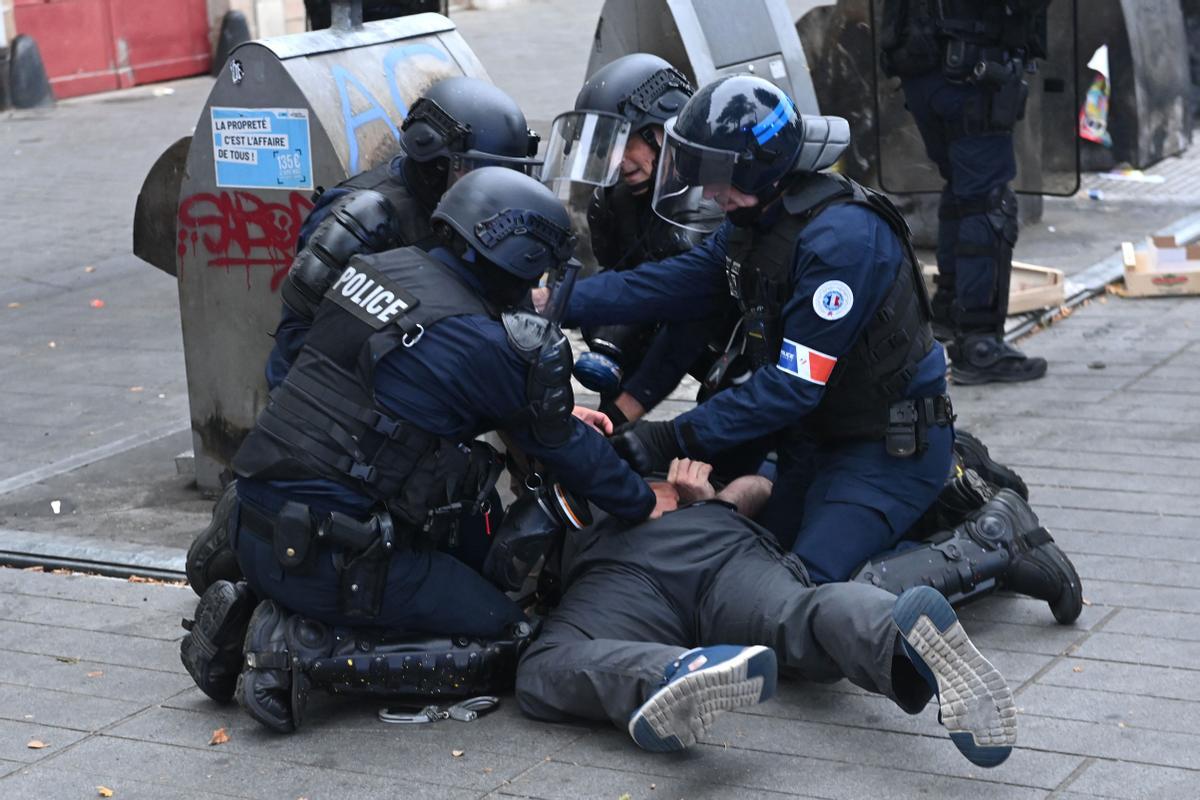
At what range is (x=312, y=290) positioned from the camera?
4.66 metres

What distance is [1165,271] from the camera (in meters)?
8.32

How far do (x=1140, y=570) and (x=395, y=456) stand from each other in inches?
89.2

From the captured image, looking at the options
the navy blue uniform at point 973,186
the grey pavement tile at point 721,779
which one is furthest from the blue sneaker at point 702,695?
the navy blue uniform at point 973,186

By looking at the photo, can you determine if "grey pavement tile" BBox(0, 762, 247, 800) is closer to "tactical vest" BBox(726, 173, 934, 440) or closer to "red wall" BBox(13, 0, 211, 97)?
"tactical vest" BBox(726, 173, 934, 440)

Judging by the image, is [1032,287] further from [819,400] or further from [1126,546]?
[819,400]

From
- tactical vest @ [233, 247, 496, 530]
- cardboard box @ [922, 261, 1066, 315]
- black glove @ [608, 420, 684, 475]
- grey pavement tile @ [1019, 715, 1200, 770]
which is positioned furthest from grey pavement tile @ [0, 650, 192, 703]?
cardboard box @ [922, 261, 1066, 315]

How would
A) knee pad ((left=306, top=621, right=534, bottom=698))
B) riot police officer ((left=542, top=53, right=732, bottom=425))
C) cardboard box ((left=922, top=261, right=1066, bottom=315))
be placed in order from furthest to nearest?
cardboard box ((left=922, top=261, right=1066, bottom=315)) < riot police officer ((left=542, top=53, right=732, bottom=425)) < knee pad ((left=306, top=621, right=534, bottom=698))

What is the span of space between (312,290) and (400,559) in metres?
0.89

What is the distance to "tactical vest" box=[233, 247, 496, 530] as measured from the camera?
4035 mm

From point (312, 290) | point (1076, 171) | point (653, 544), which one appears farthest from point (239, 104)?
point (1076, 171)

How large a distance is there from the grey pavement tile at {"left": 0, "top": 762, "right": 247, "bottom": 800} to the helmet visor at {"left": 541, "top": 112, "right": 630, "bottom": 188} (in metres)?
2.17

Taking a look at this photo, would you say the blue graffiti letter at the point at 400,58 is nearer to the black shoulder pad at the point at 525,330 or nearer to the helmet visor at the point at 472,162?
the helmet visor at the point at 472,162

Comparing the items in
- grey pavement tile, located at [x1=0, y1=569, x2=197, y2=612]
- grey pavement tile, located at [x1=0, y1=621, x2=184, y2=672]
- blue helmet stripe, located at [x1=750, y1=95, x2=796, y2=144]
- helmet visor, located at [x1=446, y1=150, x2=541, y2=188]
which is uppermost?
blue helmet stripe, located at [x1=750, y1=95, x2=796, y2=144]

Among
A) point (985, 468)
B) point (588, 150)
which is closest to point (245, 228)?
point (588, 150)
